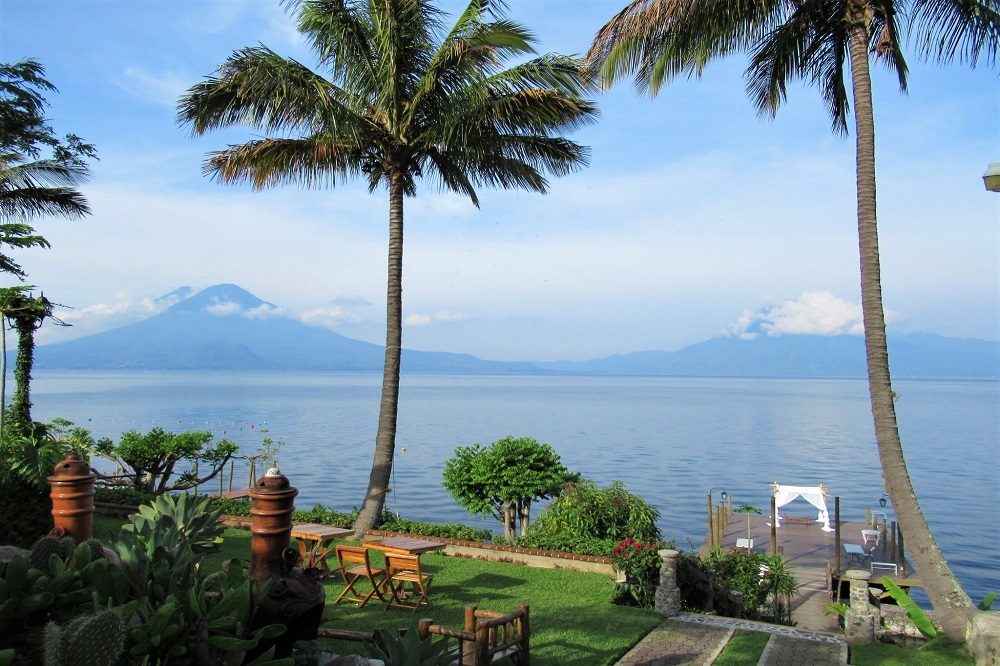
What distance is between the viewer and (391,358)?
14289 millimetres

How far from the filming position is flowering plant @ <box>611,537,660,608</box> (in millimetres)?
10227

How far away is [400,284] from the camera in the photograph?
562 inches

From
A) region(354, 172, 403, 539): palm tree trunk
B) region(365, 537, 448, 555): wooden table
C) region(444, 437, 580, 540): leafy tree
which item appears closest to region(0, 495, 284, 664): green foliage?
region(365, 537, 448, 555): wooden table

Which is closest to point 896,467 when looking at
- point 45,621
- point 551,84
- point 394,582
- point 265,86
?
point 394,582

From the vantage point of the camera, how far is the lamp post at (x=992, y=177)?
19.5ft

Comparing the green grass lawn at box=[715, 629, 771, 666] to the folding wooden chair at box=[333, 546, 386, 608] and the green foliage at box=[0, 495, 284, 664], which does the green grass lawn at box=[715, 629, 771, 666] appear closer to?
the folding wooden chair at box=[333, 546, 386, 608]

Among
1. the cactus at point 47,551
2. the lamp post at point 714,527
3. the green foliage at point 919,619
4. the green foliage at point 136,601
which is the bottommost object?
the lamp post at point 714,527

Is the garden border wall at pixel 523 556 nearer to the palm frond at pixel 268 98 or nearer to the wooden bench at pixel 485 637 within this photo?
the wooden bench at pixel 485 637

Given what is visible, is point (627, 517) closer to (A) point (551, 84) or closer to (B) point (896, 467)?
(B) point (896, 467)

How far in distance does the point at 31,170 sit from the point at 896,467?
19.4m

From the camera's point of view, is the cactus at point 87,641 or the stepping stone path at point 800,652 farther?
the stepping stone path at point 800,652

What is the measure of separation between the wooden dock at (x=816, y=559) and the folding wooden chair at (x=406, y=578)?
7408 mm

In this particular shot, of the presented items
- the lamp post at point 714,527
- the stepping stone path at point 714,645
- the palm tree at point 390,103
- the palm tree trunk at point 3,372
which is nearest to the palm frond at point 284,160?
the palm tree at point 390,103

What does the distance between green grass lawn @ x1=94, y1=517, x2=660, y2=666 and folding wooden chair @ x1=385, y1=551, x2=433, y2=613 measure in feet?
0.38
